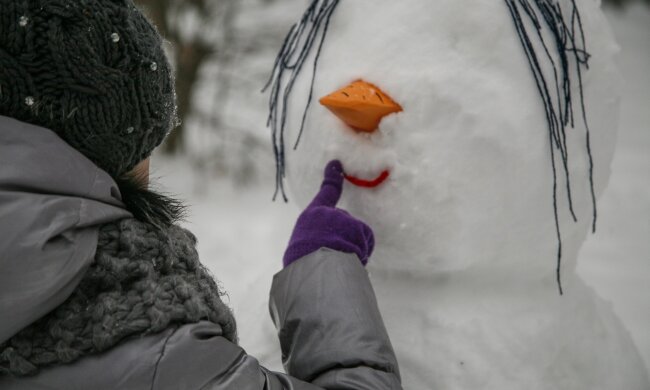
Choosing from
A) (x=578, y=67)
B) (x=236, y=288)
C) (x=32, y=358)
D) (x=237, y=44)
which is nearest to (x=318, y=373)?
(x=32, y=358)

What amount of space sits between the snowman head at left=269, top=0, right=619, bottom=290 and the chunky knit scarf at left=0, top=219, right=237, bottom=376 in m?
0.46

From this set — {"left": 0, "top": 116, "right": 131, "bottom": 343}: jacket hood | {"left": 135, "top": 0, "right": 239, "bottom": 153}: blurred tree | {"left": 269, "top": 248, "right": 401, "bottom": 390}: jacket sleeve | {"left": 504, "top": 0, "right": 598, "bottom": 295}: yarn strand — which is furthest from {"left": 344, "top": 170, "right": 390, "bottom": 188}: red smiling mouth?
{"left": 135, "top": 0, "right": 239, "bottom": 153}: blurred tree

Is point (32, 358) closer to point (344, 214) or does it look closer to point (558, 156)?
point (344, 214)

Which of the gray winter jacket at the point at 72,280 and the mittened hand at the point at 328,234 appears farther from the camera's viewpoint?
the mittened hand at the point at 328,234

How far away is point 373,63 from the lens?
4.18 feet

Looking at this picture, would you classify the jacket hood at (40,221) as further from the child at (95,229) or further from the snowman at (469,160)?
the snowman at (469,160)

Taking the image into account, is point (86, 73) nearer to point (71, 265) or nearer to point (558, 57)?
point (71, 265)

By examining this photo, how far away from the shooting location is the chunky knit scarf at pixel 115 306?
815 mm

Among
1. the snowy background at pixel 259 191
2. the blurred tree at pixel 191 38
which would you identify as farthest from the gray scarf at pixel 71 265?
the blurred tree at pixel 191 38

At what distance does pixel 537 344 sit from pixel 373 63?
674mm

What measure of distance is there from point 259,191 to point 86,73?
430 centimetres

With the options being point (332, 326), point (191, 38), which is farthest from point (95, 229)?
point (191, 38)

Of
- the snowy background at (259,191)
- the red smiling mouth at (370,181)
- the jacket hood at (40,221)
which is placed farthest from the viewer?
the snowy background at (259,191)

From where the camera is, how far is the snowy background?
2.19 m
